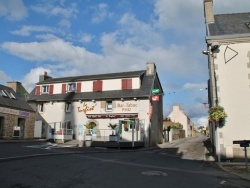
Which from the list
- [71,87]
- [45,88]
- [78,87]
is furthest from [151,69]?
[45,88]

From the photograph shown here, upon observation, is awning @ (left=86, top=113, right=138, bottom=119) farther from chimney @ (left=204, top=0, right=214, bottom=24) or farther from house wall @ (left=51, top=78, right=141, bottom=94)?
chimney @ (left=204, top=0, right=214, bottom=24)

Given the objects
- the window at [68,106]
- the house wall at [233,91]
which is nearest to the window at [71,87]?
the window at [68,106]

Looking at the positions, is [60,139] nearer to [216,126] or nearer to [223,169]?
[216,126]

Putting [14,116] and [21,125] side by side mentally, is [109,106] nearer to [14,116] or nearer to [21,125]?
[21,125]

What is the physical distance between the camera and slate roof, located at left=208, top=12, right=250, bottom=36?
16.8 meters

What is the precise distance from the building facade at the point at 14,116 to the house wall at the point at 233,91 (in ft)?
67.9

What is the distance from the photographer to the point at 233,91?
1573cm

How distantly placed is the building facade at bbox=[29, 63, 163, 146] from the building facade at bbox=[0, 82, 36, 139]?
2.39m

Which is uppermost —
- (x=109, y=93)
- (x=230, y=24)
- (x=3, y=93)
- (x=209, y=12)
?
(x=209, y=12)

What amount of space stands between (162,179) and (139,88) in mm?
22008

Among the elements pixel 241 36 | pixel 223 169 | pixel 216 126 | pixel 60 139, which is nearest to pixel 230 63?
pixel 241 36

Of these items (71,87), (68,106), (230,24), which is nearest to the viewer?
(230,24)

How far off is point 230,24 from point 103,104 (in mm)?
17006

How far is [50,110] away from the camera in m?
34.4
